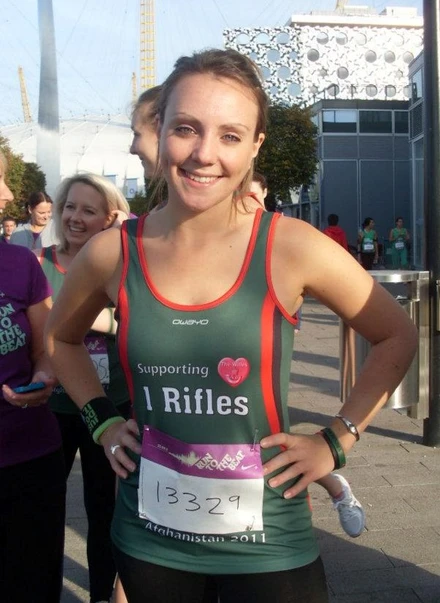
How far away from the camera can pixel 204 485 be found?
1746 millimetres

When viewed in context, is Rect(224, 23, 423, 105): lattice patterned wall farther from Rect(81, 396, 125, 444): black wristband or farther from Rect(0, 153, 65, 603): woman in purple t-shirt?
Rect(81, 396, 125, 444): black wristband

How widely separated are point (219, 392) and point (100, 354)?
167 cm

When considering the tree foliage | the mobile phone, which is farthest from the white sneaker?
the tree foliage

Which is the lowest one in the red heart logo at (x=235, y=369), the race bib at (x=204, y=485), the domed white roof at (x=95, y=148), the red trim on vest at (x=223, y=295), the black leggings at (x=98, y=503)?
the black leggings at (x=98, y=503)

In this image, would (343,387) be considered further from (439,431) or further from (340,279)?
(340,279)

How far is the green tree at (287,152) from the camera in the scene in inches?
1058

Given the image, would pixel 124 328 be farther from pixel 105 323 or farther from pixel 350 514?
pixel 350 514

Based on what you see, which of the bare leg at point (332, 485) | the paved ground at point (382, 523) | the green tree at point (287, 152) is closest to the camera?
the bare leg at point (332, 485)

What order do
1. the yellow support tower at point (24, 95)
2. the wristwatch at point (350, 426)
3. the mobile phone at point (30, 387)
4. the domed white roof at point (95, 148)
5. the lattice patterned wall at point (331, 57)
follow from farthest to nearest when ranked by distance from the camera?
the yellow support tower at point (24, 95) → the domed white roof at point (95, 148) → the lattice patterned wall at point (331, 57) → the mobile phone at point (30, 387) → the wristwatch at point (350, 426)

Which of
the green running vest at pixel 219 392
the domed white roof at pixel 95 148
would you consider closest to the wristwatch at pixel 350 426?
→ the green running vest at pixel 219 392

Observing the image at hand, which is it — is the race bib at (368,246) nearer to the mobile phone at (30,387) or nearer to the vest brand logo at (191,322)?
the mobile phone at (30,387)

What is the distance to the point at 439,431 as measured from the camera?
579 cm

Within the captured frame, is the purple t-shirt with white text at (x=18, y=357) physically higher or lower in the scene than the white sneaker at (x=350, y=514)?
higher

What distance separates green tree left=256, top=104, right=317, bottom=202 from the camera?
26.9m
